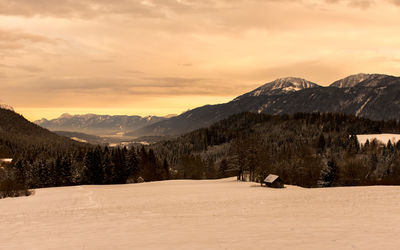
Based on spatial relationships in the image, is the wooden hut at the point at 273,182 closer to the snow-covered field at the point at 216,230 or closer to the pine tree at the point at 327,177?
the pine tree at the point at 327,177

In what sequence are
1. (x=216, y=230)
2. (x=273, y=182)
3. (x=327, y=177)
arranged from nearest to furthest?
(x=216, y=230) → (x=273, y=182) → (x=327, y=177)

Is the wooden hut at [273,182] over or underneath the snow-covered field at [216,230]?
underneath

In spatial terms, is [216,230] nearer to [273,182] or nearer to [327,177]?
[273,182]

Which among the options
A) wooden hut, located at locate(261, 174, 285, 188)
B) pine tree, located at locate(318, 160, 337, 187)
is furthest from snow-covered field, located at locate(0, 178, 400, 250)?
pine tree, located at locate(318, 160, 337, 187)

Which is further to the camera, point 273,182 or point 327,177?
point 327,177

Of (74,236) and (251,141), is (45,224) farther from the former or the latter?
(251,141)

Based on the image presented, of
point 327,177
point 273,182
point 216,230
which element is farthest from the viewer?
point 327,177

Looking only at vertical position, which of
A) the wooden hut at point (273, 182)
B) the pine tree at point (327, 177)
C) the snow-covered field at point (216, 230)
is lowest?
the pine tree at point (327, 177)

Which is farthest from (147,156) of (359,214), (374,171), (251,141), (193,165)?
(374,171)

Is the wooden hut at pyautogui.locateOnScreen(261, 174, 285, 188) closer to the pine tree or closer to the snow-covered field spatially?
the pine tree

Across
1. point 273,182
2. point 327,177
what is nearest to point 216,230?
point 273,182

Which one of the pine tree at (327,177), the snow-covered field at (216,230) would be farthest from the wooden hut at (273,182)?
the snow-covered field at (216,230)

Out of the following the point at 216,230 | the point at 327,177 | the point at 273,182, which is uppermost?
the point at 216,230

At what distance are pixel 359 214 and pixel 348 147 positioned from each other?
7725 inches
